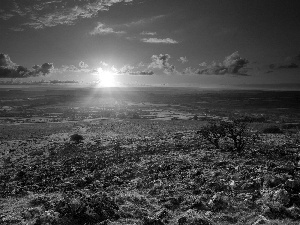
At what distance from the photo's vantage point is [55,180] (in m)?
18.2

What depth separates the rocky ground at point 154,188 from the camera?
11648 mm

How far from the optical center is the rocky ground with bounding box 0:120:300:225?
1165 cm

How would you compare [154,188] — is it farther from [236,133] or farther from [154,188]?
[236,133]

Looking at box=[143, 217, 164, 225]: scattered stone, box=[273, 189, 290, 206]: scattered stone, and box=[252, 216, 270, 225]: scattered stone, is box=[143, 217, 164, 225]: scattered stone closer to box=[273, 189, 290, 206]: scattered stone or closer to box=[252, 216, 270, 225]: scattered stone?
box=[252, 216, 270, 225]: scattered stone

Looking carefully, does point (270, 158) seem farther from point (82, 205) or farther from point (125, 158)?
point (82, 205)

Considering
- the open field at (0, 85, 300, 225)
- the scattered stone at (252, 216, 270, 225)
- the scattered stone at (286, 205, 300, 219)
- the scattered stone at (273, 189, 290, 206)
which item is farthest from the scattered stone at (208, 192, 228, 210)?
the scattered stone at (286, 205, 300, 219)

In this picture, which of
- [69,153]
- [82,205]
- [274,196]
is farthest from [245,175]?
[69,153]

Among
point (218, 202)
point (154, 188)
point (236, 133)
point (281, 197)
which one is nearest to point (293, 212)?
point (281, 197)

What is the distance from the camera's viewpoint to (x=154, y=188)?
614 inches

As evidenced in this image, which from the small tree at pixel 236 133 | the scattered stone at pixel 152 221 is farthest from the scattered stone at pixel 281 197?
the small tree at pixel 236 133

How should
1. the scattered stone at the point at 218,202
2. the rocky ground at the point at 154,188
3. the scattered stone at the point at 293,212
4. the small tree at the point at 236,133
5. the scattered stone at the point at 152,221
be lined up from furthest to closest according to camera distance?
1. the small tree at the point at 236,133
2. the scattered stone at the point at 218,202
3. the rocky ground at the point at 154,188
4. the scattered stone at the point at 152,221
5. the scattered stone at the point at 293,212

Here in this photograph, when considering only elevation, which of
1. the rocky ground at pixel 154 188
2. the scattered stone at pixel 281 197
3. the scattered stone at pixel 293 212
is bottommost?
the rocky ground at pixel 154 188

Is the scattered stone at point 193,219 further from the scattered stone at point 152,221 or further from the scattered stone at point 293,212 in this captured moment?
the scattered stone at point 293,212

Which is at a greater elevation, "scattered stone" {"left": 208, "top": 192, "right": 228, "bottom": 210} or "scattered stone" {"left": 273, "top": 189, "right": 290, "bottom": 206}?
"scattered stone" {"left": 273, "top": 189, "right": 290, "bottom": 206}
